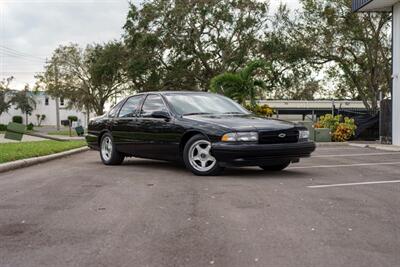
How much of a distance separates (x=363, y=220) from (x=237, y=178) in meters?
3.38

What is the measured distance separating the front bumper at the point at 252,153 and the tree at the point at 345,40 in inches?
997

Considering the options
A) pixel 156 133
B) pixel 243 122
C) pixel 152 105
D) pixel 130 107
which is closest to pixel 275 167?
pixel 243 122

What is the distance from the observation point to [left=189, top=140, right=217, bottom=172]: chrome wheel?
8.64 m

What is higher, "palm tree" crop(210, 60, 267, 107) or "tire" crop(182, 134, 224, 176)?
"palm tree" crop(210, 60, 267, 107)

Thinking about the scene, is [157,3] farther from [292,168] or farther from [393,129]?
[292,168]

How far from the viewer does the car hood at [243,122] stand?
27.5 feet

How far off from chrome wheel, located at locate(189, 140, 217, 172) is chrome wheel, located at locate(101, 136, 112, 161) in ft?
9.18

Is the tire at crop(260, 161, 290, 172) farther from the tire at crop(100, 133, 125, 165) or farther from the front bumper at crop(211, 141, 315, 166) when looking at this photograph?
the tire at crop(100, 133, 125, 165)

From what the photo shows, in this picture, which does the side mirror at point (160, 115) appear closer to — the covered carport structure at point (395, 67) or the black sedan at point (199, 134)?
the black sedan at point (199, 134)

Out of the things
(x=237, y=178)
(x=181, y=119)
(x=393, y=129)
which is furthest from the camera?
(x=393, y=129)

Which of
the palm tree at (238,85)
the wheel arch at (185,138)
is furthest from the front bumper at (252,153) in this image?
the palm tree at (238,85)

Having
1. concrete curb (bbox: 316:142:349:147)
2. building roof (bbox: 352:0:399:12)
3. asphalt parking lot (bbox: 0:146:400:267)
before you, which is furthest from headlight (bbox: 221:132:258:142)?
building roof (bbox: 352:0:399:12)

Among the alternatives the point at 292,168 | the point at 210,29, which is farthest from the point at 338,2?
the point at 292,168

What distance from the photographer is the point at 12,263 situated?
3842 mm
